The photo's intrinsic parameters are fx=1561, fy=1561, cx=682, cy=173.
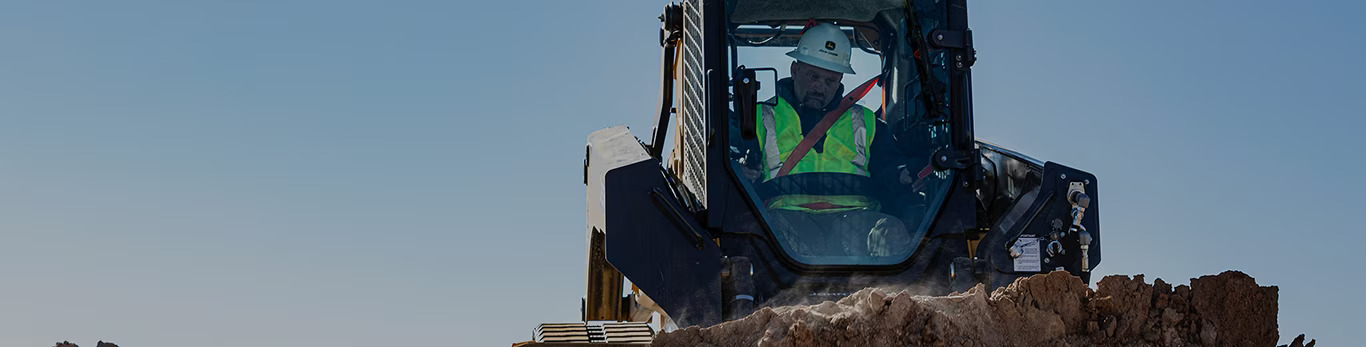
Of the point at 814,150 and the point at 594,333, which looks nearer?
the point at 594,333

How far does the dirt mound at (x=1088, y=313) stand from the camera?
4285 mm

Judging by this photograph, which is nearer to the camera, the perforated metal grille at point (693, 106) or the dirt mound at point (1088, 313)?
the dirt mound at point (1088, 313)

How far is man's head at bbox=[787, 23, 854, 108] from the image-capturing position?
725cm

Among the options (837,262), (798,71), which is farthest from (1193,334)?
(798,71)

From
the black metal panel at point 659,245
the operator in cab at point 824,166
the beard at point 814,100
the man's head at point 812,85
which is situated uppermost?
the man's head at point 812,85

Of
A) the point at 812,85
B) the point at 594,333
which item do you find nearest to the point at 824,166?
the point at 812,85

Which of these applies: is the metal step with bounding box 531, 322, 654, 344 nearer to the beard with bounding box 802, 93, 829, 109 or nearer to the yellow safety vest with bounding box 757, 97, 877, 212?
the yellow safety vest with bounding box 757, 97, 877, 212

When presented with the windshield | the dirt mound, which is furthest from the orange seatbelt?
the dirt mound

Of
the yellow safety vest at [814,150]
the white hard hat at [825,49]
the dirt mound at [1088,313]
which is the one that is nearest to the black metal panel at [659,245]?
the yellow safety vest at [814,150]

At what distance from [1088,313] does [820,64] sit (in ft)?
10.1

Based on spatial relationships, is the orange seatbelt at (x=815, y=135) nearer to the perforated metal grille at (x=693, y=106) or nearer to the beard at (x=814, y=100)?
the beard at (x=814, y=100)

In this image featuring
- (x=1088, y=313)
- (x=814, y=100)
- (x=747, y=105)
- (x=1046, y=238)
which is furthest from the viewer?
(x=814, y=100)

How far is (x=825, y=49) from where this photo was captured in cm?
736

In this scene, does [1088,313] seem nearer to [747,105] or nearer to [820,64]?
[747,105]
